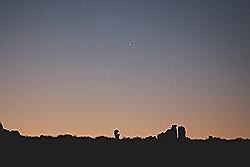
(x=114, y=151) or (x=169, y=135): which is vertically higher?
(x=169, y=135)

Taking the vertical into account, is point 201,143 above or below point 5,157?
above

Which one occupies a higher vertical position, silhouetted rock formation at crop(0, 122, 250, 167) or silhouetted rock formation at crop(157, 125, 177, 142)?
→ silhouetted rock formation at crop(157, 125, 177, 142)

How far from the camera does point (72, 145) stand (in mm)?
89000

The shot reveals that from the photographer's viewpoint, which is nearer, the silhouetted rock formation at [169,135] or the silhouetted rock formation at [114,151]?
the silhouetted rock formation at [114,151]

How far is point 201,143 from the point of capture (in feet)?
308

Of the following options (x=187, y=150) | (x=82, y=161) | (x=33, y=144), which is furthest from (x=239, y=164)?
(x=33, y=144)

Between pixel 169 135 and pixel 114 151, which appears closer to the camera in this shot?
pixel 114 151

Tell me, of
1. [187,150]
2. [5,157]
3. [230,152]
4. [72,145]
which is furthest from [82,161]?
[230,152]

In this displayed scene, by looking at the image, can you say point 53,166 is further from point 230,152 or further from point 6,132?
point 230,152

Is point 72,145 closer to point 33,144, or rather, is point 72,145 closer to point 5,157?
point 33,144

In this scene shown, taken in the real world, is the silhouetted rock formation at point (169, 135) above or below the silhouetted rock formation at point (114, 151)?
above

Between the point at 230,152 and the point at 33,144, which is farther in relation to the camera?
the point at 230,152

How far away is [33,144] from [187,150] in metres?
29.0

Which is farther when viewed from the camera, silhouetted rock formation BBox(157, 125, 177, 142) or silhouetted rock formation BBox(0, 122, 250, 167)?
silhouetted rock formation BBox(157, 125, 177, 142)
